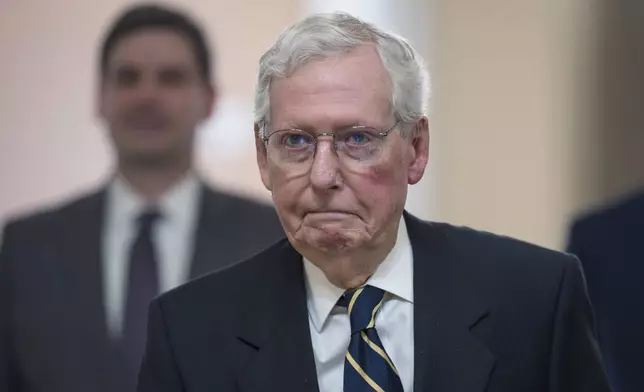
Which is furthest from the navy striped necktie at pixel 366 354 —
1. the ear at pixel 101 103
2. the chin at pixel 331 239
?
the ear at pixel 101 103

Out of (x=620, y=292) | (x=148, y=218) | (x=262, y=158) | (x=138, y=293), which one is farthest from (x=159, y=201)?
(x=620, y=292)

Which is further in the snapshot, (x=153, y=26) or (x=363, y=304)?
(x=153, y=26)

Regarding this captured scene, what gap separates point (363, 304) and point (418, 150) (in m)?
0.25

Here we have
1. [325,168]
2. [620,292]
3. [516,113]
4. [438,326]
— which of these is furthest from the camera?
[516,113]

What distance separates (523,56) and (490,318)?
3.46ft

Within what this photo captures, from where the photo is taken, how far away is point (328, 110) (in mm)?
1316

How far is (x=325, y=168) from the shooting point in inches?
51.6

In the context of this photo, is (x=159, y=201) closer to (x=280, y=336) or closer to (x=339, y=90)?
(x=280, y=336)

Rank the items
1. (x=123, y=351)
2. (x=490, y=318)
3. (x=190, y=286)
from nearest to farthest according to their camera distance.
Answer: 1. (x=490, y=318)
2. (x=190, y=286)
3. (x=123, y=351)

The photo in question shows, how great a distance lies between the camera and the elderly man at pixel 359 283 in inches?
52.4

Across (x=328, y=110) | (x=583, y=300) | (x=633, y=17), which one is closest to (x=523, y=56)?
(x=633, y=17)

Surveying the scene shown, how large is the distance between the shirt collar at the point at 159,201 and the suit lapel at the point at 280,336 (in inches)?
A: 26.0

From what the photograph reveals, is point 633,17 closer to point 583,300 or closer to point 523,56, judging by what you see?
point 523,56

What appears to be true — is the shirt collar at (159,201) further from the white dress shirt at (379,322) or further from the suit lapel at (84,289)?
the white dress shirt at (379,322)
